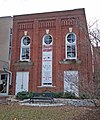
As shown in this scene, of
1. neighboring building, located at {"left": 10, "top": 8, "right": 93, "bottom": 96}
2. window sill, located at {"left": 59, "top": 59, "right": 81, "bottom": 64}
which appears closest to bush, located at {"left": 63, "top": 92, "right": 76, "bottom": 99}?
neighboring building, located at {"left": 10, "top": 8, "right": 93, "bottom": 96}

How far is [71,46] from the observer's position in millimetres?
24625

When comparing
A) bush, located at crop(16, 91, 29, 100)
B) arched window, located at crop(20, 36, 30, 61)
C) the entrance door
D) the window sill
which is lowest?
bush, located at crop(16, 91, 29, 100)

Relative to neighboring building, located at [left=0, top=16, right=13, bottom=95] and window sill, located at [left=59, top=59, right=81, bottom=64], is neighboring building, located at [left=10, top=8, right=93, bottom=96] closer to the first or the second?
window sill, located at [left=59, top=59, right=81, bottom=64]

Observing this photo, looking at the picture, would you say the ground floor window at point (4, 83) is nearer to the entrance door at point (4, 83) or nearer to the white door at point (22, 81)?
the entrance door at point (4, 83)

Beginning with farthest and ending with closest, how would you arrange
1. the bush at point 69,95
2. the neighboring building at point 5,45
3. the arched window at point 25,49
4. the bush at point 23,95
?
the arched window at point 25,49 < the neighboring building at point 5,45 < the bush at point 23,95 < the bush at point 69,95

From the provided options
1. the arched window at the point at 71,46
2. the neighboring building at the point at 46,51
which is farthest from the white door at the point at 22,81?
the arched window at the point at 71,46

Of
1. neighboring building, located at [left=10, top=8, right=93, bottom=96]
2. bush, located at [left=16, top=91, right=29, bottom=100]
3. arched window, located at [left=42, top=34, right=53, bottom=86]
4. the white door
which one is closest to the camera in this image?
bush, located at [left=16, top=91, right=29, bottom=100]

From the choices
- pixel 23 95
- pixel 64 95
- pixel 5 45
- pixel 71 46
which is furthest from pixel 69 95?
pixel 5 45

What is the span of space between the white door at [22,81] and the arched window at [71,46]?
5065 millimetres

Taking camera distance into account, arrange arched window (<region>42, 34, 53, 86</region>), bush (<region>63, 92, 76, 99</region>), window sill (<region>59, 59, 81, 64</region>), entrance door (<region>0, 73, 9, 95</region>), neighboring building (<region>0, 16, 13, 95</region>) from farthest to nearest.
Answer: neighboring building (<region>0, 16, 13, 95</region>) → entrance door (<region>0, 73, 9, 95</region>) → arched window (<region>42, 34, 53, 86</region>) → window sill (<region>59, 59, 81, 64</region>) → bush (<region>63, 92, 76, 99</region>)

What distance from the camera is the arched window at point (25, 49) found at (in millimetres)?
25625

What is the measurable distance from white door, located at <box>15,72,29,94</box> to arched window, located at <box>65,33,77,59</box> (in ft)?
16.6

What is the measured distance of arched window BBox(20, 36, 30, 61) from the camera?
25.6m

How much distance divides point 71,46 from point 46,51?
9.17ft
